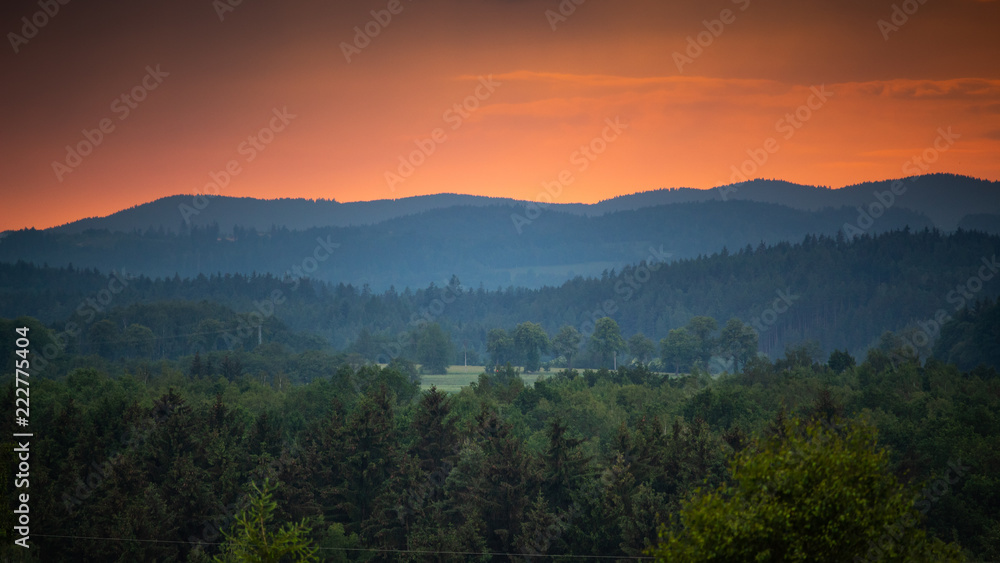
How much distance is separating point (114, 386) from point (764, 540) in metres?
93.8

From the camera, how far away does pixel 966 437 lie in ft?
211

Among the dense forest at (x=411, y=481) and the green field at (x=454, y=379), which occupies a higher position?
the green field at (x=454, y=379)

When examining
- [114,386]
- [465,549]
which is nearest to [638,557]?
[465,549]

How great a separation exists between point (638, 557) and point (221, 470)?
2907 centimetres

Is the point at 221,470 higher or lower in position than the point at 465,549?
higher

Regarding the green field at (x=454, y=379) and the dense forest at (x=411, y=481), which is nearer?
the dense forest at (x=411, y=481)

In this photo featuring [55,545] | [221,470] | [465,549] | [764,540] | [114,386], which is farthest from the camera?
[114,386]

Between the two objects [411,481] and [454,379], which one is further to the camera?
[454,379]

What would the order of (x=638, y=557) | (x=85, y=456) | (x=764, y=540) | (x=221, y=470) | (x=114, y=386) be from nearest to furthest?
(x=764, y=540)
(x=638, y=557)
(x=221, y=470)
(x=85, y=456)
(x=114, y=386)

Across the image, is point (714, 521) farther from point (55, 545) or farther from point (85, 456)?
point (85, 456)

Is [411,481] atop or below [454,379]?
below

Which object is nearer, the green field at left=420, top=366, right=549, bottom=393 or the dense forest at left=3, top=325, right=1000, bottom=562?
the dense forest at left=3, top=325, right=1000, bottom=562

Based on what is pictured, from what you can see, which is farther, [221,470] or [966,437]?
[966,437]

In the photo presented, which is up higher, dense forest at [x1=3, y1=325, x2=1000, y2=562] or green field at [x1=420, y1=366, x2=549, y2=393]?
green field at [x1=420, y1=366, x2=549, y2=393]
